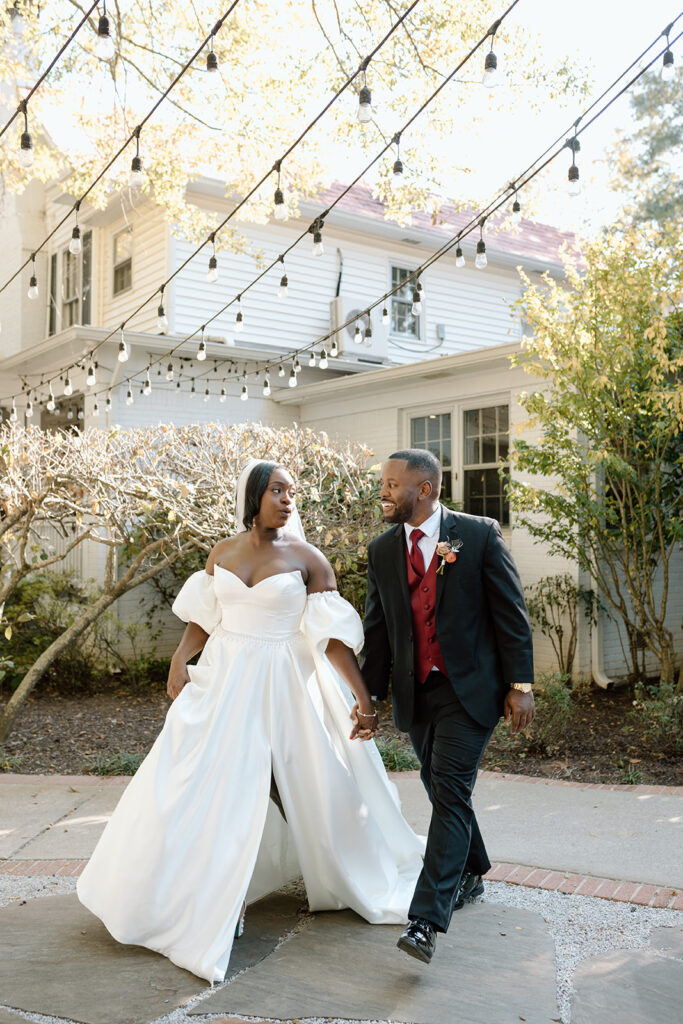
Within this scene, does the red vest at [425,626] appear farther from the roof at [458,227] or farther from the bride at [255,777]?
the roof at [458,227]

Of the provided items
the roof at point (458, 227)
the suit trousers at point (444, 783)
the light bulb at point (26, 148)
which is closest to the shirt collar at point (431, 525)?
the suit trousers at point (444, 783)

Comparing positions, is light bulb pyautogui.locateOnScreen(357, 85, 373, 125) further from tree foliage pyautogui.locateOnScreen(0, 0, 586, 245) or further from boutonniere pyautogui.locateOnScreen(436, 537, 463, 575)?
tree foliage pyautogui.locateOnScreen(0, 0, 586, 245)

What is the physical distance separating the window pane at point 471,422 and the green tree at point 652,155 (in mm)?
16212

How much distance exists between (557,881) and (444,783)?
1277 millimetres

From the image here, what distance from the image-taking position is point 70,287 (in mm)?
16125

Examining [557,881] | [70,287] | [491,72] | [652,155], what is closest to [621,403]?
[491,72]

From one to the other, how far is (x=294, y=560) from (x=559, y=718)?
392 centimetres

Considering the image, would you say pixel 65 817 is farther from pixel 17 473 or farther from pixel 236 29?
pixel 236 29

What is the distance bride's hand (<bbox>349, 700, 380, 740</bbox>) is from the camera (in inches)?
151

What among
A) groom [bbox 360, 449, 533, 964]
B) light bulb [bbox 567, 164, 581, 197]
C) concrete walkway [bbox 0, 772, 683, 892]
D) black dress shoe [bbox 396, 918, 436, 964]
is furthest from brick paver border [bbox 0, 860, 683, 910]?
light bulb [bbox 567, 164, 581, 197]

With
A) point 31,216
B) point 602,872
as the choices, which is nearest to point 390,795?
point 602,872

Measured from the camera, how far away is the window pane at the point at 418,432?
1227 centimetres

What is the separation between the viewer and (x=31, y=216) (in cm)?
1650

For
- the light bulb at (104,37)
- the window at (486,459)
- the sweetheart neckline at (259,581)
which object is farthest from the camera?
the window at (486,459)
